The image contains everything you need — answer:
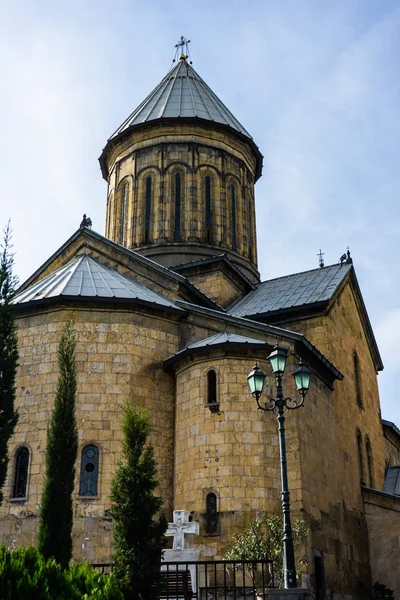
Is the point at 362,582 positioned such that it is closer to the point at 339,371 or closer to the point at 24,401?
the point at 339,371

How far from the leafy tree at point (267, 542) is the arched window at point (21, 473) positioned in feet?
12.8

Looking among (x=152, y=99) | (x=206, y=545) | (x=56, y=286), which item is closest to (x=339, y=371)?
(x=206, y=545)

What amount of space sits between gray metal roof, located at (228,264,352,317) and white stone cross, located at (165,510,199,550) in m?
6.33

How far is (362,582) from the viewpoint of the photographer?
14562mm

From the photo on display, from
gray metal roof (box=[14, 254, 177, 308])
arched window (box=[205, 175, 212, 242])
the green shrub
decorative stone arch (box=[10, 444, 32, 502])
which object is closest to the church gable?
gray metal roof (box=[14, 254, 177, 308])

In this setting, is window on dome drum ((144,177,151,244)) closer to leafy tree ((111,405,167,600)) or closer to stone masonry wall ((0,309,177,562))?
stone masonry wall ((0,309,177,562))

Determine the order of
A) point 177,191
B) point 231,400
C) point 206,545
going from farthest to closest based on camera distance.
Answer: point 177,191
point 231,400
point 206,545

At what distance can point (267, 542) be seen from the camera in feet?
37.3

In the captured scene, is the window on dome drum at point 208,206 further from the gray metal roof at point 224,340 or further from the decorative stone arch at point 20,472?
the decorative stone arch at point 20,472

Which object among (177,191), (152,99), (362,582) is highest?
(152,99)

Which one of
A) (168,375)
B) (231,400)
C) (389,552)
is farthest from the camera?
(389,552)

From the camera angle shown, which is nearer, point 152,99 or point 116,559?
point 116,559

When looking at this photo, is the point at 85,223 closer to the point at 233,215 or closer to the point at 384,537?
the point at 233,215

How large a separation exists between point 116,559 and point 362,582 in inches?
314
